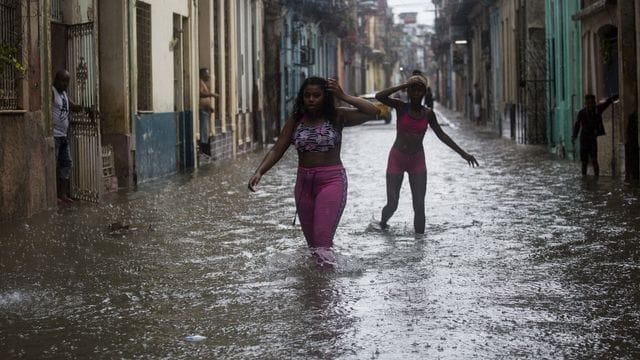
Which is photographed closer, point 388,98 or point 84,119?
point 388,98

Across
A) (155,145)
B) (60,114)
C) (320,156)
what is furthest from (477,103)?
(320,156)

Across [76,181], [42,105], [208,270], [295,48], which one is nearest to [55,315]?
[208,270]

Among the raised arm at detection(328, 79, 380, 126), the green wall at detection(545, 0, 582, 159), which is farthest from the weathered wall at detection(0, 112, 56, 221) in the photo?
the green wall at detection(545, 0, 582, 159)

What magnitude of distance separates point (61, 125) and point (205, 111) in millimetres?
9979

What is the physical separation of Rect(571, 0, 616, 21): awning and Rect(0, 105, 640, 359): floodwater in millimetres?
4870

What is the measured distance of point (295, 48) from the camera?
4434cm

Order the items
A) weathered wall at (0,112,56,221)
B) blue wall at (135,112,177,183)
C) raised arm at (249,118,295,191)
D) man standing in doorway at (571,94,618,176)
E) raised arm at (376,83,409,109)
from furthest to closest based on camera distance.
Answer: blue wall at (135,112,177,183) < man standing in doorway at (571,94,618,176) < weathered wall at (0,112,56,221) < raised arm at (376,83,409,109) < raised arm at (249,118,295,191)

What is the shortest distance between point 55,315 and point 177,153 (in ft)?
50.8

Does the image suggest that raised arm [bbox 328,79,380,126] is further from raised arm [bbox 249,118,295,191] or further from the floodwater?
the floodwater

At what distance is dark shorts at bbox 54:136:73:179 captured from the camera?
14.9 metres

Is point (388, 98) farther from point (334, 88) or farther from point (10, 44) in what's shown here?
point (10, 44)

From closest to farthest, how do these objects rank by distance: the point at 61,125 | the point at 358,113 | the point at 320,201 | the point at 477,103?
the point at 320,201
the point at 358,113
the point at 61,125
the point at 477,103

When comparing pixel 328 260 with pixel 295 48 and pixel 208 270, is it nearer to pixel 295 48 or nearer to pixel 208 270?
pixel 208 270

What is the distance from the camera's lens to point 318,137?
9305 mm
